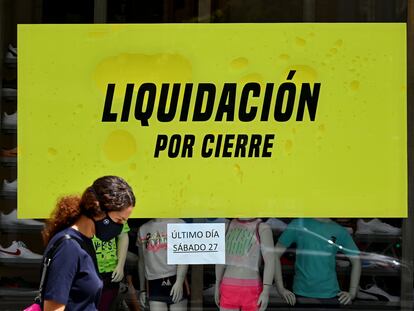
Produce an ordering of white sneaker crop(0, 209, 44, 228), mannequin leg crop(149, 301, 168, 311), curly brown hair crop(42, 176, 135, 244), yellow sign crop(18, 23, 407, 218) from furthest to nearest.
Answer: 1. mannequin leg crop(149, 301, 168, 311)
2. white sneaker crop(0, 209, 44, 228)
3. yellow sign crop(18, 23, 407, 218)
4. curly brown hair crop(42, 176, 135, 244)

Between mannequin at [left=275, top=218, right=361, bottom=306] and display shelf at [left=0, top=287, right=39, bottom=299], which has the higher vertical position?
mannequin at [left=275, top=218, right=361, bottom=306]

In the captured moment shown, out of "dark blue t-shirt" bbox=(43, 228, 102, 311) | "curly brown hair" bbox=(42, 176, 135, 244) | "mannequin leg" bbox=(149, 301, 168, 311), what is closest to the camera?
"dark blue t-shirt" bbox=(43, 228, 102, 311)

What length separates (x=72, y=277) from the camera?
311cm

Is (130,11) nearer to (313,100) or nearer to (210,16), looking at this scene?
(210,16)

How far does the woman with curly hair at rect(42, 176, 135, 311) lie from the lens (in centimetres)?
309

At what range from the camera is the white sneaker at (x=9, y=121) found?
5.22m

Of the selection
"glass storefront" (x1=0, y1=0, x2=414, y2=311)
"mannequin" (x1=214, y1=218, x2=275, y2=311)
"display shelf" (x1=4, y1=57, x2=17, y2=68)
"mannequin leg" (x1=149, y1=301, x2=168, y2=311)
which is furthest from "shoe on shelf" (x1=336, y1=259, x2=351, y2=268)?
"display shelf" (x1=4, y1=57, x2=17, y2=68)

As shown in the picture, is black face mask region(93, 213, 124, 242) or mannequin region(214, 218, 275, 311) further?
mannequin region(214, 218, 275, 311)

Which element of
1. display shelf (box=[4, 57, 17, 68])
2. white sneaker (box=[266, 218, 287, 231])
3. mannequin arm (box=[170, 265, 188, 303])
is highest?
display shelf (box=[4, 57, 17, 68])

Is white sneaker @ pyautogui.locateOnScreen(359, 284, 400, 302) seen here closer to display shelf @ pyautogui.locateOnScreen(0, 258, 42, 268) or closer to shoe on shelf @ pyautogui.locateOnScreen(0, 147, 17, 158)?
display shelf @ pyautogui.locateOnScreen(0, 258, 42, 268)

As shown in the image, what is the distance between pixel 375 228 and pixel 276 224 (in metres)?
0.75

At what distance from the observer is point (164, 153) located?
5102 millimetres

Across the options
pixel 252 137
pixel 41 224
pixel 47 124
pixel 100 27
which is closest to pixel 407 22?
pixel 252 137

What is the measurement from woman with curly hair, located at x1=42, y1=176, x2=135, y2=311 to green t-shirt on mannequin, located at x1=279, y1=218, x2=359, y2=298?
2304 millimetres
